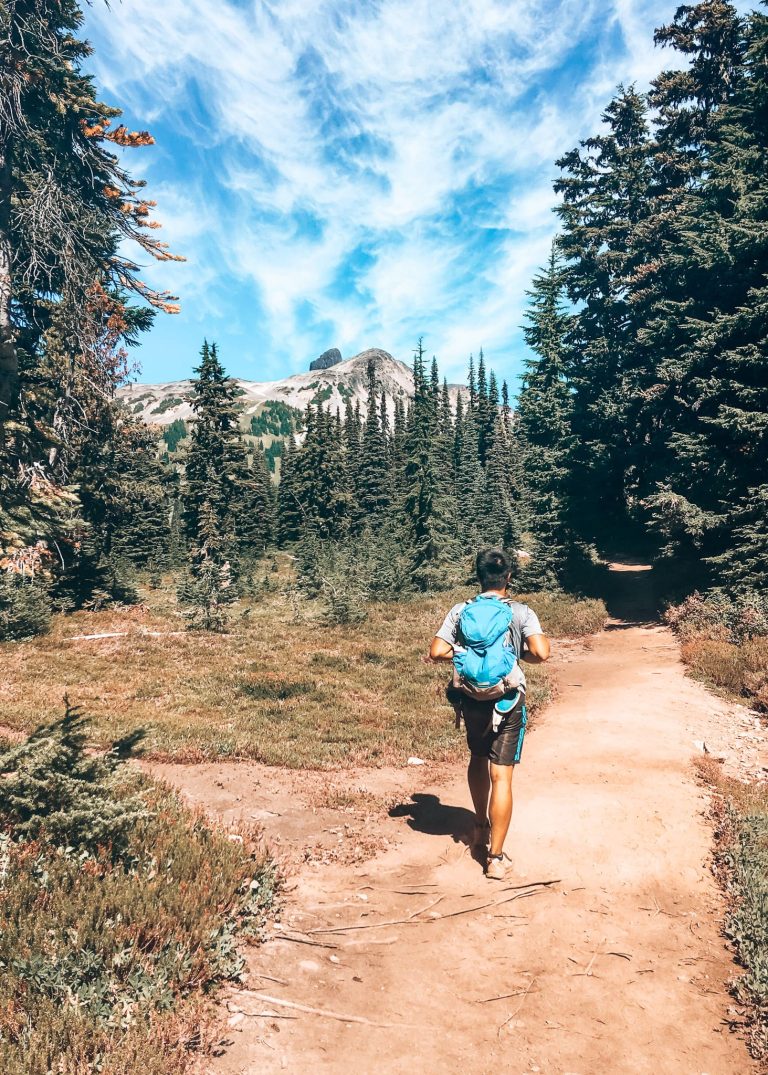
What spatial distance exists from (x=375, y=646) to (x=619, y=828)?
1293 cm

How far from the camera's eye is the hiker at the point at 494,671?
16.8 feet

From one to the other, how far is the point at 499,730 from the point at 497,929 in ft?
5.19

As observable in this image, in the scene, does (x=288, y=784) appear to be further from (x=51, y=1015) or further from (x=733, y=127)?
(x=733, y=127)

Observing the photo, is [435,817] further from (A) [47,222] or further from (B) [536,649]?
(A) [47,222]

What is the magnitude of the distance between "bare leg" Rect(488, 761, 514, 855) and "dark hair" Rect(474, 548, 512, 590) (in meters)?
1.73

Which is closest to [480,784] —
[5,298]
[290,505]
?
[5,298]

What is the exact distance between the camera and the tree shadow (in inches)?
259

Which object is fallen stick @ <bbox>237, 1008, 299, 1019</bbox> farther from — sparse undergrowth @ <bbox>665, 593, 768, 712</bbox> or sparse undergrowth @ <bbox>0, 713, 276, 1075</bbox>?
sparse undergrowth @ <bbox>665, 593, 768, 712</bbox>

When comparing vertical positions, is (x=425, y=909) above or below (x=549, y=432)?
below

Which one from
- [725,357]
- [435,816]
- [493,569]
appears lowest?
[435,816]

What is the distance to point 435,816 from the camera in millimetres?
7090

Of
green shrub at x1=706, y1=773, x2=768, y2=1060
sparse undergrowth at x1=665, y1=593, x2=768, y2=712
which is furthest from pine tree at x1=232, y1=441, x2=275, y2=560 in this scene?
green shrub at x1=706, y1=773, x2=768, y2=1060

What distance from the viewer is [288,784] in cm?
818

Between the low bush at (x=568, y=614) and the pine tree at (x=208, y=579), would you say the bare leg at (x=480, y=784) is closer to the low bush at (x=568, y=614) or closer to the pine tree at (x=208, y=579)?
the low bush at (x=568, y=614)
